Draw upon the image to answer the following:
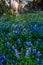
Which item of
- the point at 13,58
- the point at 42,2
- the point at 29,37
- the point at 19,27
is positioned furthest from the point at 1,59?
the point at 42,2

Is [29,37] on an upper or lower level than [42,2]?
upper

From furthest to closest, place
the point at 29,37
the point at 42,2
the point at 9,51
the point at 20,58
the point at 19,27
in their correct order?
the point at 42,2 → the point at 19,27 → the point at 29,37 → the point at 9,51 → the point at 20,58

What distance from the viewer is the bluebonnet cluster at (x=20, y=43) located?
335cm

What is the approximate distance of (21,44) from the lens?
3748 mm

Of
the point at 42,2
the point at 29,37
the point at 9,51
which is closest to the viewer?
the point at 9,51

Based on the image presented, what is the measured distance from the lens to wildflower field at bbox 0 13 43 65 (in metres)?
3.31

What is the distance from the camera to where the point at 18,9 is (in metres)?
10.1

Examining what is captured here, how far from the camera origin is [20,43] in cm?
376

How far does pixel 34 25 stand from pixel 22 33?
520 mm

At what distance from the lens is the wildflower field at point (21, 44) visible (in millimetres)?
3311

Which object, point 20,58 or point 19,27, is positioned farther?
point 19,27

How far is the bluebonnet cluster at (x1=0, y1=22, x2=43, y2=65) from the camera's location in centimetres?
335

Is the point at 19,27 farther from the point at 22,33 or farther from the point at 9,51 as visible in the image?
the point at 9,51

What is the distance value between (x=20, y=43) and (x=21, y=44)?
2 cm
